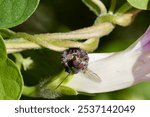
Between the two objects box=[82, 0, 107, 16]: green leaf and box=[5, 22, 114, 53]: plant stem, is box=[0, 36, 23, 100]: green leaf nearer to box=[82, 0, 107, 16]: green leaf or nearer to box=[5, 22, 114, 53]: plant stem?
box=[5, 22, 114, 53]: plant stem

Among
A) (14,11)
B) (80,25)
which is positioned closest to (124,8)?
(14,11)

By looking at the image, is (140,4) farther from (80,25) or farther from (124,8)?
(80,25)

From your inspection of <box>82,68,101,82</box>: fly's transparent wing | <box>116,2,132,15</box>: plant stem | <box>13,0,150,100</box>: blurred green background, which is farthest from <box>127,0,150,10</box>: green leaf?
<box>13,0,150,100</box>: blurred green background

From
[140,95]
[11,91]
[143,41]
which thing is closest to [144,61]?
[143,41]

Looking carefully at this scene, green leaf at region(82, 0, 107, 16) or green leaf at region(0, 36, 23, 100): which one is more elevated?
green leaf at region(82, 0, 107, 16)

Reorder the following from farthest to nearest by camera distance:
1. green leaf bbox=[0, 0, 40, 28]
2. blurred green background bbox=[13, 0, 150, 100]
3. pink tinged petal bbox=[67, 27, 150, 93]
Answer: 1. blurred green background bbox=[13, 0, 150, 100]
2. pink tinged petal bbox=[67, 27, 150, 93]
3. green leaf bbox=[0, 0, 40, 28]

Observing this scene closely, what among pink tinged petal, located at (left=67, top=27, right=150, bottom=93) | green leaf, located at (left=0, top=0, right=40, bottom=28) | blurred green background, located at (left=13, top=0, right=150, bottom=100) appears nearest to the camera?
green leaf, located at (left=0, top=0, right=40, bottom=28)
